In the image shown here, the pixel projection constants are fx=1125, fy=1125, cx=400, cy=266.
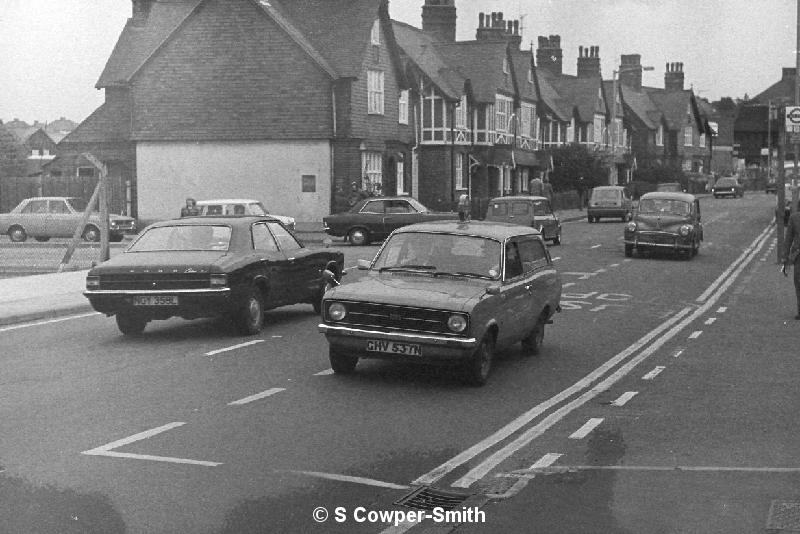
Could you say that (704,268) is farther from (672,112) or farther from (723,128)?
(723,128)

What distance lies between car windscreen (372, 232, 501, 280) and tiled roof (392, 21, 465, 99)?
46167 millimetres

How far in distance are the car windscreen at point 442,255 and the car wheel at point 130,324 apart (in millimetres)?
4118

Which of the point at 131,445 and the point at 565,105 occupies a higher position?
the point at 565,105

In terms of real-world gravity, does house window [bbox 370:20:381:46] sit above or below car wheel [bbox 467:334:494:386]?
above

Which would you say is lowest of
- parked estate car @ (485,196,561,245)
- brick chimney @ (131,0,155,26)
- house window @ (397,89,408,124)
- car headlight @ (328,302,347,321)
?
car headlight @ (328,302,347,321)

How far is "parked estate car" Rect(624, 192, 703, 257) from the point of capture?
97.4 ft

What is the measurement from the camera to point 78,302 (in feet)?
59.4

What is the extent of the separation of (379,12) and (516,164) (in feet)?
67.6

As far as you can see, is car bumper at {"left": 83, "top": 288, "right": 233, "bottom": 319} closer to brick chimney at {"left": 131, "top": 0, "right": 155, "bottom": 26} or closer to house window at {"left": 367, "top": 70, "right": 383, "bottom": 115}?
house window at {"left": 367, "top": 70, "right": 383, "bottom": 115}

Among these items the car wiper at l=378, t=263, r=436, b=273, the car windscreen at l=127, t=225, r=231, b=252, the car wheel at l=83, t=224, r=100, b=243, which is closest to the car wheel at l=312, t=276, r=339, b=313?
the car windscreen at l=127, t=225, r=231, b=252

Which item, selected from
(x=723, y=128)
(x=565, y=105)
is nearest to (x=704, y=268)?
(x=565, y=105)

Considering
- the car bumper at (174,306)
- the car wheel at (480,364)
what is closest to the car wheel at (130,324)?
the car bumper at (174,306)

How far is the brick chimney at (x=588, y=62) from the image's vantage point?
94.0 metres

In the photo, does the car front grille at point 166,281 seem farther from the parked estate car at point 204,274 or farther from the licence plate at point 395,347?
the licence plate at point 395,347
